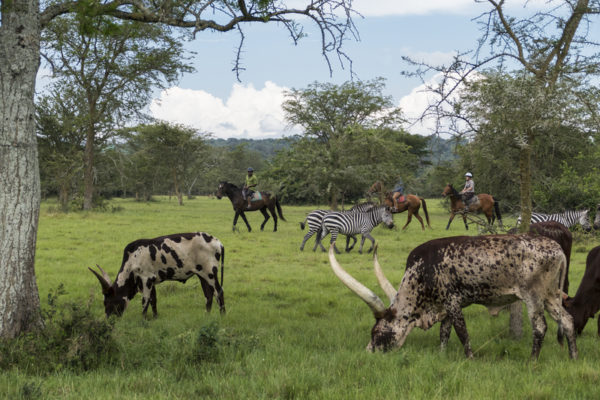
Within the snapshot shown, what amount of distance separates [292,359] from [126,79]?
26.6 metres

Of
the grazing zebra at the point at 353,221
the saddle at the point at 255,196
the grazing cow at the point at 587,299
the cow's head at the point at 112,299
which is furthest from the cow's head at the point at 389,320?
the saddle at the point at 255,196

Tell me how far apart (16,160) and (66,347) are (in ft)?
6.89

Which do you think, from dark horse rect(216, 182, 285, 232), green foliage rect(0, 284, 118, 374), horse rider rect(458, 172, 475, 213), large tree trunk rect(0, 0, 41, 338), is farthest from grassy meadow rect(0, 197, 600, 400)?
horse rider rect(458, 172, 475, 213)

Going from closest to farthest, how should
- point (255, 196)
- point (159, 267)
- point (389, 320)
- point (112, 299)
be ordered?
point (389, 320) → point (112, 299) → point (159, 267) → point (255, 196)

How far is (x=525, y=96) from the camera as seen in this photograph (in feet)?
18.6

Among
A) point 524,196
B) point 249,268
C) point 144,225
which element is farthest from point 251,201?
point 524,196

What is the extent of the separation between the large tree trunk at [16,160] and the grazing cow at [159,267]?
1.43 metres

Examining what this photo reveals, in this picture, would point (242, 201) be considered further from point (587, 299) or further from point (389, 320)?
point (587, 299)

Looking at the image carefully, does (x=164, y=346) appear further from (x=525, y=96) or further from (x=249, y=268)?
(x=249, y=268)

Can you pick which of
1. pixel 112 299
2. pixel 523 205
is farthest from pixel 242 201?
pixel 523 205

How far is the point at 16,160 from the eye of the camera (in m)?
5.11

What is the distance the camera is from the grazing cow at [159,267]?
6.71m

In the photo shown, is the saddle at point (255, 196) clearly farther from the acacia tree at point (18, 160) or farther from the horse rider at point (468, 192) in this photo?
the acacia tree at point (18, 160)

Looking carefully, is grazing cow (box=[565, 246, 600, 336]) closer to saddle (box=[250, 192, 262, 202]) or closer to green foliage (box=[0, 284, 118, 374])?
green foliage (box=[0, 284, 118, 374])
